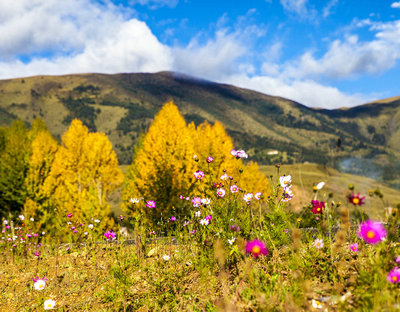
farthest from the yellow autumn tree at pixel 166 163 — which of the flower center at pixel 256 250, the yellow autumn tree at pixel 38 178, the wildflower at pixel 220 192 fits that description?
the flower center at pixel 256 250

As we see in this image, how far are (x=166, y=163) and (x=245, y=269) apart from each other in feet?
47.1

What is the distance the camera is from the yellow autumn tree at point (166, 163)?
17.2 metres

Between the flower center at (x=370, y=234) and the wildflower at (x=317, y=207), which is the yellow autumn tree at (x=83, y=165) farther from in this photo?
the flower center at (x=370, y=234)

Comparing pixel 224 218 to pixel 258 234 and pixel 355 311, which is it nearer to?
pixel 258 234

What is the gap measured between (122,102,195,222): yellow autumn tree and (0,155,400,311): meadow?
10.9 meters

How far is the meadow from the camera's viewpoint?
2.85m

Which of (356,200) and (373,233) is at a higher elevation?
(356,200)

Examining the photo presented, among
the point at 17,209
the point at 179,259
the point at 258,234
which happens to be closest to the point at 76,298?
the point at 179,259

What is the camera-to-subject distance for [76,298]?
4.52 meters

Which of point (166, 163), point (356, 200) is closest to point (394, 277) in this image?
point (356, 200)

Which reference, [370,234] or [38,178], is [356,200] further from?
[38,178]

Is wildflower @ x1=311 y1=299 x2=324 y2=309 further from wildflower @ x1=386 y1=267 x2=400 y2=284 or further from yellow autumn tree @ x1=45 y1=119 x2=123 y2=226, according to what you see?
yellow autumn tree @ x1=45 y1=119 x2=123 y2=226

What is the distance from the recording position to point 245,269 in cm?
344

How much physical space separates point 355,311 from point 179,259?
120 inches
